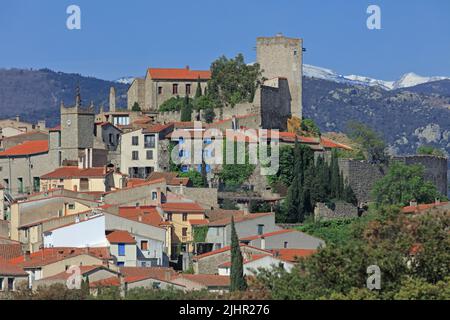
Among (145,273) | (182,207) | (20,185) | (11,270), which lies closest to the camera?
(145,273)

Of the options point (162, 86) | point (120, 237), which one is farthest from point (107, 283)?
point (162, 86)

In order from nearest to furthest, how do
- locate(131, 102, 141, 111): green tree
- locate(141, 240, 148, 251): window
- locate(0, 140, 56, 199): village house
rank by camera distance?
locate(141, 240, 148, 251): window < locate(0, 140, 56, 199): village house < locate(131, 102, 141, 111): green tree

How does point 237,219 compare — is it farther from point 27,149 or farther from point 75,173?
point 27,149

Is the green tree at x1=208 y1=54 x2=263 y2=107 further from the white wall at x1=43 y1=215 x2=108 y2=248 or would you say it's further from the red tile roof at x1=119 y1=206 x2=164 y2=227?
the white wall at x1=43 y1=215 x2=108 y2=248

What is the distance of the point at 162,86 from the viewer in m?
88.9

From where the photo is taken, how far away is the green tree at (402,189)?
74.1 metres

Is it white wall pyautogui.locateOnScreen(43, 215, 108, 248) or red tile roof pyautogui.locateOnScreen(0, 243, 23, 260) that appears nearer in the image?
white wall pyautogui.locateOnScreen(43, 215, 108, 248)

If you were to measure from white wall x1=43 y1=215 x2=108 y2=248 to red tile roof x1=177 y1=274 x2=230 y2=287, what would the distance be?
22.9ft

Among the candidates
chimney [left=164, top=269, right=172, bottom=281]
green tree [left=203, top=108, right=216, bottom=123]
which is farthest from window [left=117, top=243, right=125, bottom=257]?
green tree [left=203, top=108, right=216, bottom=123]

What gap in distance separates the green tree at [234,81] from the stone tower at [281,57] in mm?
858

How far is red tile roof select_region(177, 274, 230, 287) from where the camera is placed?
55969 millimetres

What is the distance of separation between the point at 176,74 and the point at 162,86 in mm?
1231
